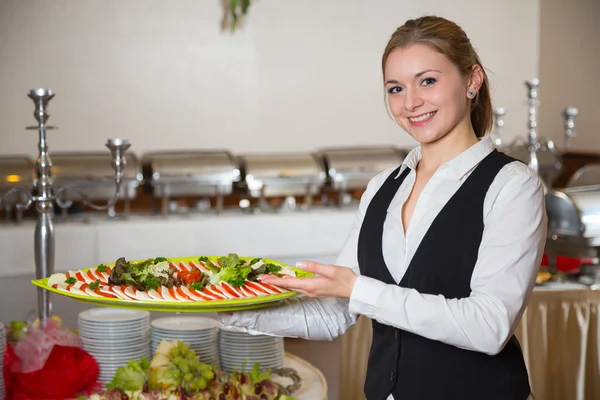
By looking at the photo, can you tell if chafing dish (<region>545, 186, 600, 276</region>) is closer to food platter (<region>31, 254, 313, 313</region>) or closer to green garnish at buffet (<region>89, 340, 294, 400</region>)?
green garnish at buffet (<region>89, 340, 294, 400</region>)

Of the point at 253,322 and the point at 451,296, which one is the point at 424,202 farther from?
the point at 253,322

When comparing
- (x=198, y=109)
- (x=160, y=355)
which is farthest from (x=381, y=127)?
(x=160, y=355)

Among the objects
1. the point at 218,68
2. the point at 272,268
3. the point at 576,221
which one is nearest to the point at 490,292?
the point at 272,268

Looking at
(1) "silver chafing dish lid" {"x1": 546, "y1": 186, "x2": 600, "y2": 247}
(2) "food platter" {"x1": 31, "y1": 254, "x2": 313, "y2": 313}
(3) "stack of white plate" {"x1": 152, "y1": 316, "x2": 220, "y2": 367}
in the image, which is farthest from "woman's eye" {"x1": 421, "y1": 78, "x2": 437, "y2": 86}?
(1) "silver chafing dish lid" {"x1": 546, "y1": 186, "x2": 600, "y2": 247}

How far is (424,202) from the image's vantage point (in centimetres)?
145

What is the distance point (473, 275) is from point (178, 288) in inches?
22.2

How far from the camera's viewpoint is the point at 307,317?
154 cm

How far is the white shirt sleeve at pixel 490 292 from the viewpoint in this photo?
1.25m

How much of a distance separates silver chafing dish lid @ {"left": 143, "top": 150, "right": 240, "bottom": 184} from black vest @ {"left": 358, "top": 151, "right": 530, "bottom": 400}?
2428mm

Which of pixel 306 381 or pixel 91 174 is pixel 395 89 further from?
pixel 91 174

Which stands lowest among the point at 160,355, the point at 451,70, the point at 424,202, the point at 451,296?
the point at 160,355

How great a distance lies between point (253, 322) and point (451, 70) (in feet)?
2.00

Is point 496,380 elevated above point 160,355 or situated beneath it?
elevated above

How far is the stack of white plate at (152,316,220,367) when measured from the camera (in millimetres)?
2131
